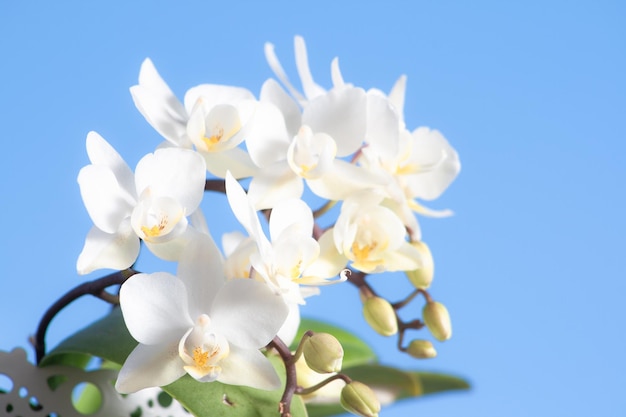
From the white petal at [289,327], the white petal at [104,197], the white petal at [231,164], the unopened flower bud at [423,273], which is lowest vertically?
the white petal at [104,197]

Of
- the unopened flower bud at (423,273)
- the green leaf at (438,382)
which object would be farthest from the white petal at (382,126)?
the green leaf at (438,382)

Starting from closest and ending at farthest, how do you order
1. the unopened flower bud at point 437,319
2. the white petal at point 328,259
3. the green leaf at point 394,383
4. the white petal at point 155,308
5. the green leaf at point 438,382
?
the white petal at point 155,308 < the white petal at point 328,259 < the unopened flower bud at point 437,319 < the green leaf at point 394,383 < the green leaf at point 438,382

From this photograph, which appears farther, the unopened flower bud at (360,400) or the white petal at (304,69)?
the white petal at (304,69)

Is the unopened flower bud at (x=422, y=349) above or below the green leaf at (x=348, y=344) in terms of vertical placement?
below

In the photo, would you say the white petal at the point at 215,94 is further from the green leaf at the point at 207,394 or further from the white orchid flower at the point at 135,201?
the green leaf at the point at 207,394

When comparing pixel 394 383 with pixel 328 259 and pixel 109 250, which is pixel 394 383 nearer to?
pixel 328 259

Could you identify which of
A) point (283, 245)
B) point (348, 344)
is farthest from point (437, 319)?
point (348, 344)

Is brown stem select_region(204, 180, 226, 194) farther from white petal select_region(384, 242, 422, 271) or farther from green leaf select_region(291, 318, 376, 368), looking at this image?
green leaf select_region(291, 318, 376, 368)
